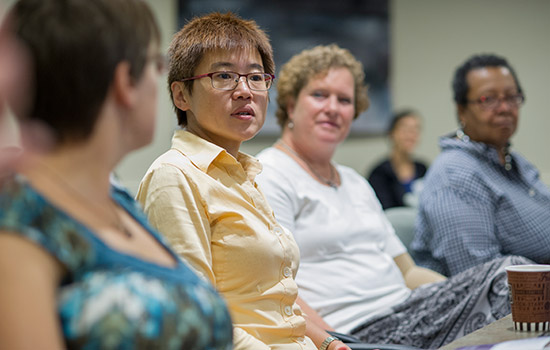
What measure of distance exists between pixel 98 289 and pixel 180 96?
853mm

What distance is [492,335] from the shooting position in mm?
1297

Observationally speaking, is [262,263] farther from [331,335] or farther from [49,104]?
[49,104]

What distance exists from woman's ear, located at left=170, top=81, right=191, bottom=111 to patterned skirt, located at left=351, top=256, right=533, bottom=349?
0.90 meters

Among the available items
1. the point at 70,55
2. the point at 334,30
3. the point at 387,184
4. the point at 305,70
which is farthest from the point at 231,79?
the point at 334,30

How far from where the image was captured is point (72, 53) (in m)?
0.75

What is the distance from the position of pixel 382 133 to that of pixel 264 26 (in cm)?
138

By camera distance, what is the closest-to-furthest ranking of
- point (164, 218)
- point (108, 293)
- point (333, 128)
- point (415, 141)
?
1. point (108, 293)
2. point (164, 218)
3. point (333, 128)
4. point (415, 141)

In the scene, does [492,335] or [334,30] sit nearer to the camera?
[492,335]

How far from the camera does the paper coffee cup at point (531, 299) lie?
1321mm

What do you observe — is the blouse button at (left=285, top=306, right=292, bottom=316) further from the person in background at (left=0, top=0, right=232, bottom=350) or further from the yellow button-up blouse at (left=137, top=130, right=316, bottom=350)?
the person in background at (left=0, top=0, right=232, bottom=350)

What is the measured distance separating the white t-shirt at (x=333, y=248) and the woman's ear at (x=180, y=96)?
0.49 m

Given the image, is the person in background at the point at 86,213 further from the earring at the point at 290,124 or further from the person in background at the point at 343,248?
the earring at the point at 290,124

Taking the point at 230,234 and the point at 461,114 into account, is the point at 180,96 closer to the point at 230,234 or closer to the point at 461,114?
the point at 230,234

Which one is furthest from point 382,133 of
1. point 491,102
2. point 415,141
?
point 491,102
